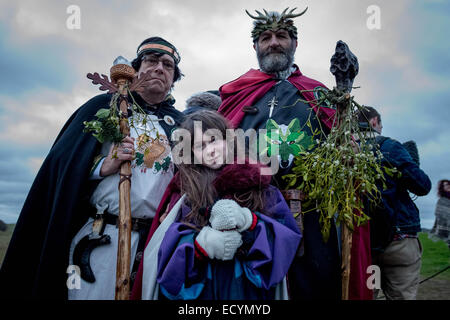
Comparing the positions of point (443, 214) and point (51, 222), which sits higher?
point (443, 214)

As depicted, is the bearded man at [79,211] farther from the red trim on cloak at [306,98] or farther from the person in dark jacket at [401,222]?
the person in dark jacket at [401,222]

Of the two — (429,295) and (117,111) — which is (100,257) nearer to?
(117,111)

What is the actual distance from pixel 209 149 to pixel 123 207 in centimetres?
83

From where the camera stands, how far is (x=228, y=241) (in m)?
1.99

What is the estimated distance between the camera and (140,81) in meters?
2.88

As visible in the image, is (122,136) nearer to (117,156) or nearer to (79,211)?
(117,156)

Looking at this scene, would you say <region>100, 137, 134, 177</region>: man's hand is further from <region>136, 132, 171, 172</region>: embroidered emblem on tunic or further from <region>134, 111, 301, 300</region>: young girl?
<region>134, 111, 301, 300</region>: young girl

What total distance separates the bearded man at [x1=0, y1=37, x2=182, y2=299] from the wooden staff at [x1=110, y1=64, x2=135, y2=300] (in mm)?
98

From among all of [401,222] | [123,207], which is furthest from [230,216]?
[401,222]

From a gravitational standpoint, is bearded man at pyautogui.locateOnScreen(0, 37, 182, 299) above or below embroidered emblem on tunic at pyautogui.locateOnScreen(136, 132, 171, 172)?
Result: below

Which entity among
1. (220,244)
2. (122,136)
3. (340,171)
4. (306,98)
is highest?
(306,98)

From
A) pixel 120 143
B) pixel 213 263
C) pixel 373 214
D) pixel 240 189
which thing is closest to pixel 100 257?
Result: pixel 120 143

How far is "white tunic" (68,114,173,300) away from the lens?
2.76m

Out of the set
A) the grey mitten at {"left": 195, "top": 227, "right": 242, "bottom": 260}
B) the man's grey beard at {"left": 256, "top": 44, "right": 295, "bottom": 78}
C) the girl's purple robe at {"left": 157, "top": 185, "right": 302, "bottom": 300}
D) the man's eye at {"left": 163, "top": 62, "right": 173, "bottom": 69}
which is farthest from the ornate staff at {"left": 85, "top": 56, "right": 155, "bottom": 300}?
the man's grey beard at {"left": 256, "top": 44, "right": 295, "bottom": 78}
